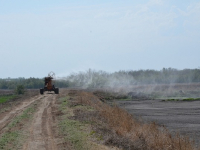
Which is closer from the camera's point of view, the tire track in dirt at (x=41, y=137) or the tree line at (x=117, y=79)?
the tire track in dirt at (x=41, y=137)

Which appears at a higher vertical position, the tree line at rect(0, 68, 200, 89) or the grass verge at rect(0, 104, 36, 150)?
the tree line at rect(0, 68, 200, 89)

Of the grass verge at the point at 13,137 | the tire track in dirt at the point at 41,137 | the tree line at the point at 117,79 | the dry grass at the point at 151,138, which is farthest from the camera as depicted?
the tree line at the point at 117,79

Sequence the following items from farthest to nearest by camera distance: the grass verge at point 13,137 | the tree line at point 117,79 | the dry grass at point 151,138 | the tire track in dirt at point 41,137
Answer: the tree line at point 117,79 → the grass verge at point 13,137 → the tire track in dirt at point 41,137 → the dry grass at point 151,138

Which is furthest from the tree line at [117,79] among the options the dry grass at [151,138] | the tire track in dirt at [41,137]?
the dry grass at [151,138]

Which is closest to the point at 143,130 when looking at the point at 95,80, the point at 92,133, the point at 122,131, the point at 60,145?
the point at 122,131

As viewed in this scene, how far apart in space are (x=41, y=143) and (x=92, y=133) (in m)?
2.55

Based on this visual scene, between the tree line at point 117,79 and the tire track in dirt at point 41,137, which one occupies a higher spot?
the tree line at point 117,79

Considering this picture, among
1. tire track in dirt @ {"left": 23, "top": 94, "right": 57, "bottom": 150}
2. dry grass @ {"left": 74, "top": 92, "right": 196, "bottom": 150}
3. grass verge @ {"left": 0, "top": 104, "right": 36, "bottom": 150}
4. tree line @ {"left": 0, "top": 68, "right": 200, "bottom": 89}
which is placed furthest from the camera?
tree line @ {"left": 0, "top": 68, "right": 200, "bottom": 89}

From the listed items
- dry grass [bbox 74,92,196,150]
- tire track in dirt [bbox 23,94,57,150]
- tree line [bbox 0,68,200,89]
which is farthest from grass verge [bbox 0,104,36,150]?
tree line [bbox 0,68,200,89]

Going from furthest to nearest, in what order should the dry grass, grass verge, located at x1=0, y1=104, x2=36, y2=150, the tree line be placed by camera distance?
1. the tree line
2. grass verge, located at x1=0, y1=104, x2=36, y2=150
3. the dry grass

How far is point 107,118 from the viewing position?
22047mm

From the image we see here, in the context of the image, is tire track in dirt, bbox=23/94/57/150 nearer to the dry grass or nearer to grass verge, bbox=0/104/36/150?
grass verge, bbox=0/104/36/150

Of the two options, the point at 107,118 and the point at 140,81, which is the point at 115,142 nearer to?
the point at 107,118

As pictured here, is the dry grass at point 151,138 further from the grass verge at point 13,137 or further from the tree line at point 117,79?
the tree line at point 117,79
